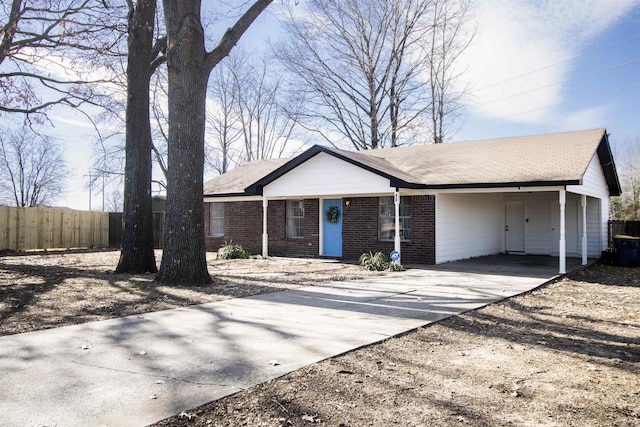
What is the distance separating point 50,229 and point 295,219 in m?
11.3

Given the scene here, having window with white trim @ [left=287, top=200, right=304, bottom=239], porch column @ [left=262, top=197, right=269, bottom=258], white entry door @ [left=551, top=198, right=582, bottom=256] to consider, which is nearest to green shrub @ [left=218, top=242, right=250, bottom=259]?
porch column @ [left=262, top=197, right=269, bottom=258]

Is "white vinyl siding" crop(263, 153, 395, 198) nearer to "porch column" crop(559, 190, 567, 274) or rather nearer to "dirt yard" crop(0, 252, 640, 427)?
"porch column" crop(559, 190, 567, 274)

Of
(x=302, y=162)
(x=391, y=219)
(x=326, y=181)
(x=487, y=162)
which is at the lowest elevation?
(x=391, y=219)

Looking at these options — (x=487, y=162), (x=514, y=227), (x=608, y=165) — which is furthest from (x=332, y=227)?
(x=608, y=165)

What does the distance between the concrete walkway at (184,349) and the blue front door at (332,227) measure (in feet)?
24.0

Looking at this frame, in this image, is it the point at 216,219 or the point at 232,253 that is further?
the point at 216,219

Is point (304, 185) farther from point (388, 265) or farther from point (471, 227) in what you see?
point (471, 227)

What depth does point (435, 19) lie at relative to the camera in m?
28.4

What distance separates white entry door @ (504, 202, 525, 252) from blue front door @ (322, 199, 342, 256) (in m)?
6.80

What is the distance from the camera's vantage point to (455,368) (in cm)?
446

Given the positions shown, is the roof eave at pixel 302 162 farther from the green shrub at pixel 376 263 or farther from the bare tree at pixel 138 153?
the bare tree at pixel 138 153

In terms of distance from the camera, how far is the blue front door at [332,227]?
16.2 m

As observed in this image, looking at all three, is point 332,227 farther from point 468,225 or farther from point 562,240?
point 562,240

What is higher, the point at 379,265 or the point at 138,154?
the point at 138,154
